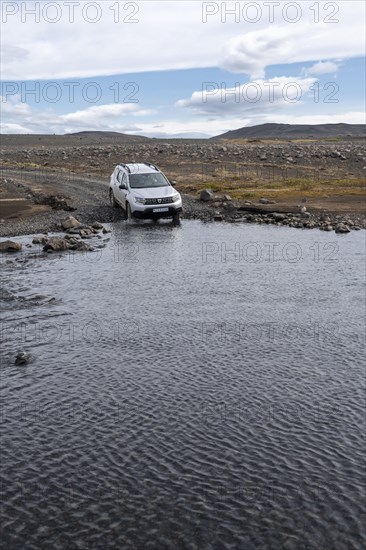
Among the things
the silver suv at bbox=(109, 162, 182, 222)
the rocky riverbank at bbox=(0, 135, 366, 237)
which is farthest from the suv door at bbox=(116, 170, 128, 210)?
the rocky riverbank at bbox=(0, 135, 366, 237)

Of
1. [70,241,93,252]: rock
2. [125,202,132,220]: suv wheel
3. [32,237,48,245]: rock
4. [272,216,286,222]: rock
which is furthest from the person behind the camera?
[272,216,286,222]: rock

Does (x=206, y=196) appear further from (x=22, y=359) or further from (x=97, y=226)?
(x=22, y=359)

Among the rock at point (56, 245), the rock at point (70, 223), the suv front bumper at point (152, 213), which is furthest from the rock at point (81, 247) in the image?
the suv front bumper at point (152, 213)

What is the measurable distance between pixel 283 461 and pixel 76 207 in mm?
24717

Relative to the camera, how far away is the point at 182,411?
913cm

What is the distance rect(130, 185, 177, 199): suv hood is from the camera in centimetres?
2656

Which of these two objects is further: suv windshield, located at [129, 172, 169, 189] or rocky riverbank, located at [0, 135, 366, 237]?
rocky riverbank, located at [0, 135, 366, 237]

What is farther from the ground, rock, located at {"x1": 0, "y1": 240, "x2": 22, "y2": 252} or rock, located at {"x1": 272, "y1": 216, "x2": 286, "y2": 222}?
rock, located at {"x1": 272, "y1": 216, "x2": 286, "y2": 222}

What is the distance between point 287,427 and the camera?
876 centimetres

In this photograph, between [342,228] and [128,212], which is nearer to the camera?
[342,228]

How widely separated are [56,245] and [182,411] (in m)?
13.2

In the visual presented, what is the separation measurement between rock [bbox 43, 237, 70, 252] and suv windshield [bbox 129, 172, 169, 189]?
22.5 ft

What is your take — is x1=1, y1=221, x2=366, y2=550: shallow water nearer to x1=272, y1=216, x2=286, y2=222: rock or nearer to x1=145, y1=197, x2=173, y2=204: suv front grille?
x1=145, y1=197, x2=173, y2=204: suv front grille

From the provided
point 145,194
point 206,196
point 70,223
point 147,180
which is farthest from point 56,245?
point 206,196
